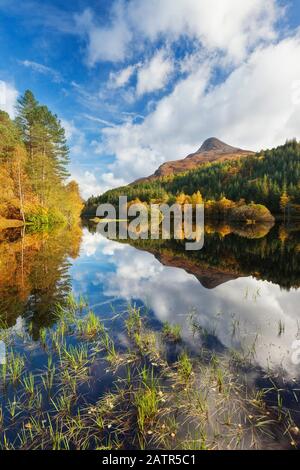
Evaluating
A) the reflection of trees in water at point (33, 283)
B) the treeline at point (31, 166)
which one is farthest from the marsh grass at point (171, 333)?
the treeline at point (31, 166)

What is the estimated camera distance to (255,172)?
172750 millimetres

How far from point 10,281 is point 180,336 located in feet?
34.9

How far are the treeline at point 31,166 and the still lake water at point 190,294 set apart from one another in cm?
2356

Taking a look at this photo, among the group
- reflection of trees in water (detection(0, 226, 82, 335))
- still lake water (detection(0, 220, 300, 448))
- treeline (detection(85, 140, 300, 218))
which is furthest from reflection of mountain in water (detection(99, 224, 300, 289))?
treeline (detection(85, 140, 300, 218))

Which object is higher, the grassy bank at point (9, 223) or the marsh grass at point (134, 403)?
the grassy bank at point (9, 223)

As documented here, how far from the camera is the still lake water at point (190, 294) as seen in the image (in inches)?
308

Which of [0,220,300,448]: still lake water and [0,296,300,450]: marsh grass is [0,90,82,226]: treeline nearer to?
[0,220,300,448]: still lake water

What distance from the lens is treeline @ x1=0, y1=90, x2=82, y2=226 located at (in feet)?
135

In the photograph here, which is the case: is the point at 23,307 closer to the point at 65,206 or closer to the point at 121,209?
the point at 65,206

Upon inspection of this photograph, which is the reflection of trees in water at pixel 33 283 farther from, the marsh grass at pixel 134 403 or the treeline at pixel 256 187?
the treeline at pixel 256 187

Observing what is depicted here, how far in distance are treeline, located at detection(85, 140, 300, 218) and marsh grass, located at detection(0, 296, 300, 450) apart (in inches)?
4171

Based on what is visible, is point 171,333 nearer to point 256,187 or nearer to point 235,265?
point 235,265

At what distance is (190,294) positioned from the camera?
1305cm
